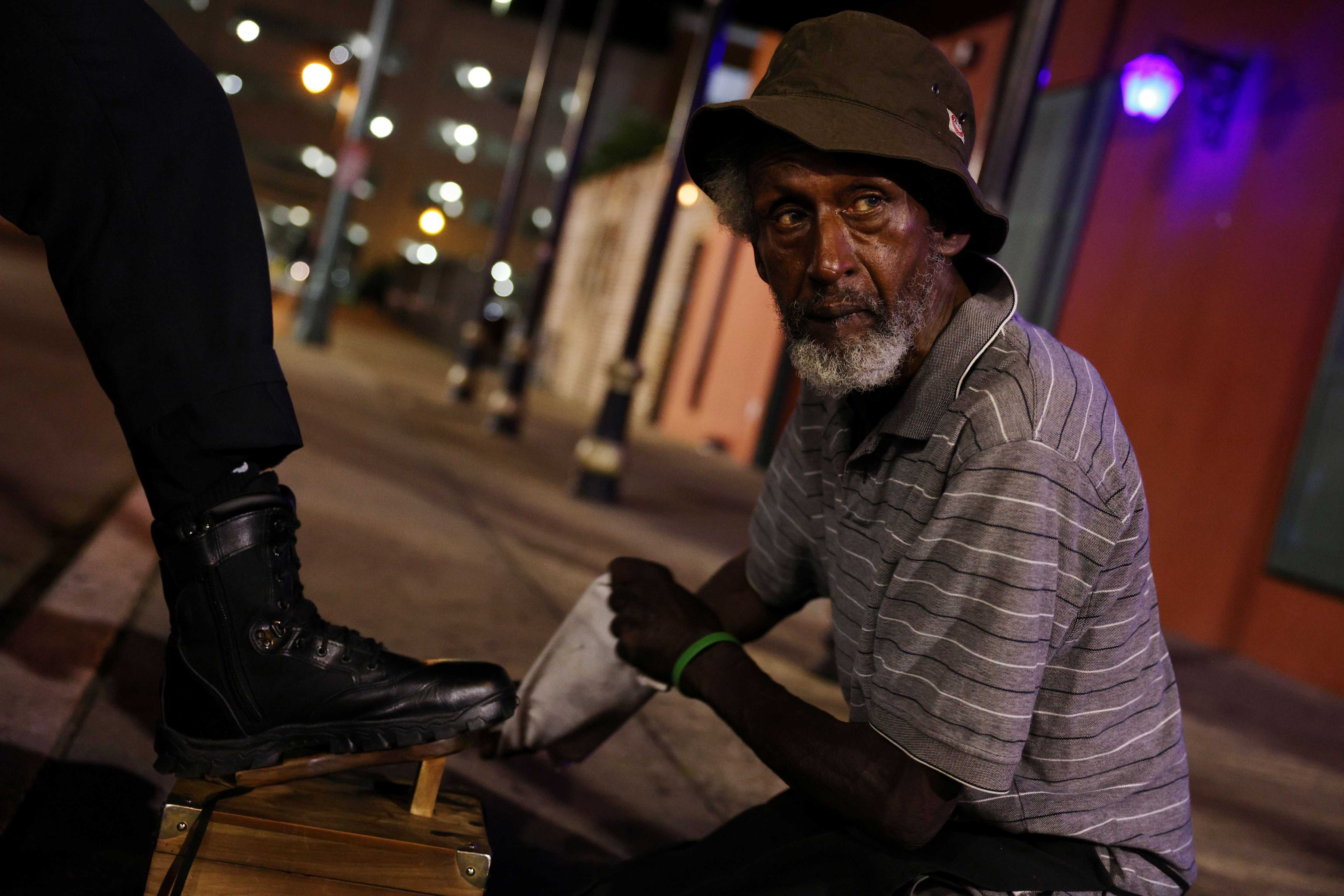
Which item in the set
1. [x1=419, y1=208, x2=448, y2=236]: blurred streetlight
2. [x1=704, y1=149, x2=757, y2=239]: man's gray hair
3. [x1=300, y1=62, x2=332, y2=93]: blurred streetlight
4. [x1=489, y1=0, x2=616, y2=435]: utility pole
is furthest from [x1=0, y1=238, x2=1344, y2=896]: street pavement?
[x1=419, y1=208, x2=448, y2=236]: blurred streetlight

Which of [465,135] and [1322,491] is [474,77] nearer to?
[465,135]

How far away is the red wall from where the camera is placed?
699 cm

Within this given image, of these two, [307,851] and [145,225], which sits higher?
[145,225]

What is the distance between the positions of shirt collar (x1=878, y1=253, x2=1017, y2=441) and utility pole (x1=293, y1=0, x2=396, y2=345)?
1579 centimetres

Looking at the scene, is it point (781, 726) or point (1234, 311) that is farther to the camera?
point (1234, 311)

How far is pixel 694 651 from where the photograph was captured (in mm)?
1610

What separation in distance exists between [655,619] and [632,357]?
631 cm

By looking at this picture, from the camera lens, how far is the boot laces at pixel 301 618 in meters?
1.55

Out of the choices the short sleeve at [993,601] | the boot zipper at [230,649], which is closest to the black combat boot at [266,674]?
the boot zipper at [230,649]

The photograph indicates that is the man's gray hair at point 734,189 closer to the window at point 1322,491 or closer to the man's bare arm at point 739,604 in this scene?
the man's bare arm at point 739,604

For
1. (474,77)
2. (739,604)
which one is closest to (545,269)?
(739,604)

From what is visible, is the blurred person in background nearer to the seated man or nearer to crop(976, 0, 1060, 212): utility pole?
the seated man

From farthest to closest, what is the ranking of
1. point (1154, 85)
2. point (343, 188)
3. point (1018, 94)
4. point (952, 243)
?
point (343, 188) → point (1154, 85) → point (1018, 94) → point (952, 243)

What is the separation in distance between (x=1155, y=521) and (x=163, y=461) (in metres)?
7.73
